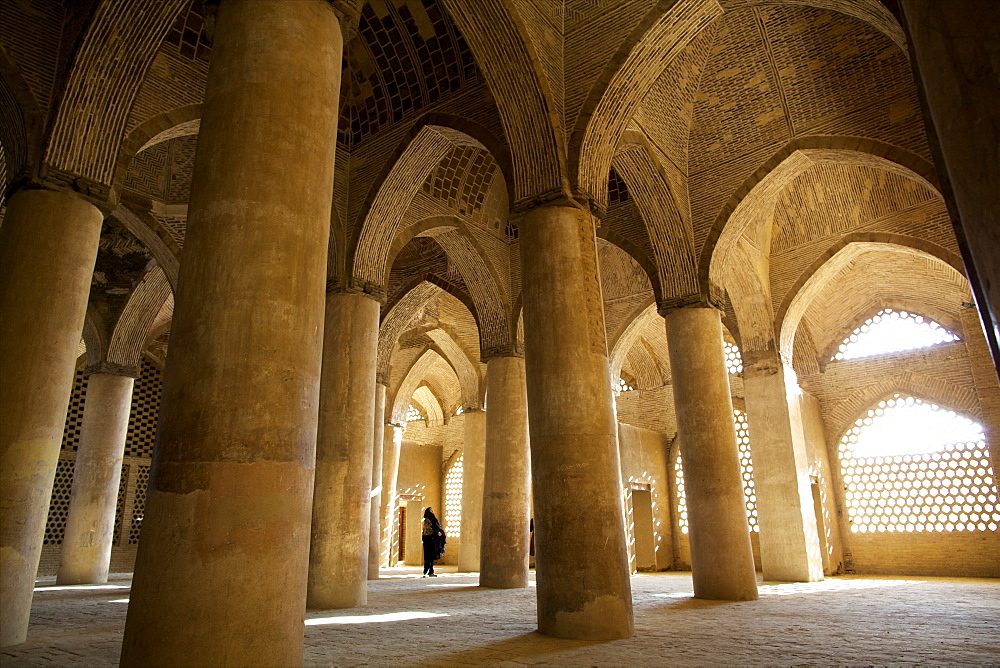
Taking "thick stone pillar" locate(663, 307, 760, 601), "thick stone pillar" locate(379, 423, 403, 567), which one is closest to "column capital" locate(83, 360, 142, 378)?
→ "thick stone pillar" locate(379, 423, 403, 567)

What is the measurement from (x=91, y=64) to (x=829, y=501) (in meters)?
16.3

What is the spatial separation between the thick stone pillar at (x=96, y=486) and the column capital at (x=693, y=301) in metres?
10.4

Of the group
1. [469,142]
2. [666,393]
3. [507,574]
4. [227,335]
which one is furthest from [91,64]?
[666,393]

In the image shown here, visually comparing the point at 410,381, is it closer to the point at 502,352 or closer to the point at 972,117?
the point at 502,352

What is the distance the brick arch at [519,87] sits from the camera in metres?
7.31

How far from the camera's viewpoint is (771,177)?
33.7 feet

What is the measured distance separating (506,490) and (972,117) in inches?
392

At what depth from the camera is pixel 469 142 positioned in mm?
9375

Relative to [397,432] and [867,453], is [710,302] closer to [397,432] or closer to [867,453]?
[867,453]

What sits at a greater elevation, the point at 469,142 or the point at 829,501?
the point at 469,142

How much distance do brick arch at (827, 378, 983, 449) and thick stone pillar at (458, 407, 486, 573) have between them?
8.66m

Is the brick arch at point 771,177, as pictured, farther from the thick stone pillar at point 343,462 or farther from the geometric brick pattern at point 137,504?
the geometric brick pattern at point 137,504

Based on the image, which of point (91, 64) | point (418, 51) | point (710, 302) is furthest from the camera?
point (710, 302)

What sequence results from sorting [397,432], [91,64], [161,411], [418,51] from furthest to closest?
1. [397,432]
2. [418,51]
3. [91,64]
4. [161,411]
